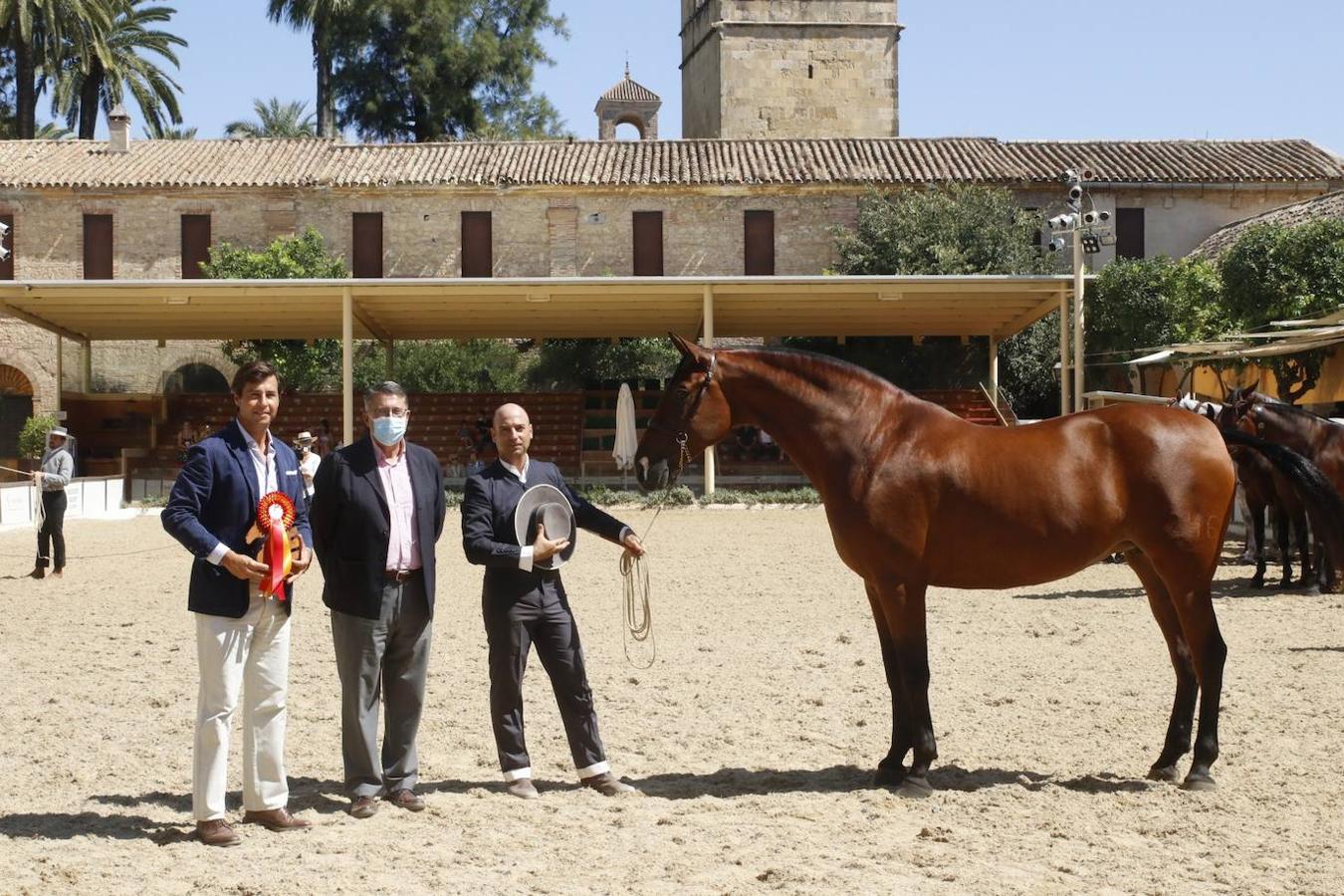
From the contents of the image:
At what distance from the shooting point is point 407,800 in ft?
17.9

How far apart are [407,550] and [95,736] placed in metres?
2.36

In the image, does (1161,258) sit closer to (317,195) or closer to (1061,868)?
(317,195)

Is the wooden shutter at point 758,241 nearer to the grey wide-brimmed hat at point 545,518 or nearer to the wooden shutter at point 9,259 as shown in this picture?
the wooden shutter at point 9,259

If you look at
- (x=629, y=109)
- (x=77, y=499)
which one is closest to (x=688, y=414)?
(x=77, y=499)

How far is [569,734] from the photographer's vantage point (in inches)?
227

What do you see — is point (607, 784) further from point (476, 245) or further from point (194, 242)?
point (194, 242)

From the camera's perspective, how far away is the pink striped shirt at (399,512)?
5.46 meters

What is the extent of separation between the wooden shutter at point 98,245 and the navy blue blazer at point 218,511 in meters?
34.6

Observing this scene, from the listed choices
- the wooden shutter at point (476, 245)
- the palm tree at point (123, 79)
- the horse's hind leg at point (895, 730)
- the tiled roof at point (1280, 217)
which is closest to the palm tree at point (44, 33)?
the palm tree at point (123, 79)

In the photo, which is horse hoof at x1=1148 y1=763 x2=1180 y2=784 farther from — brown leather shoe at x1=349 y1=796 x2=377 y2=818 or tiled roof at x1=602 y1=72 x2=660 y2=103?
tiled roof at x1=602 y1=72 x2=660 y2=103

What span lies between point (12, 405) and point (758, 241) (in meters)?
20.2

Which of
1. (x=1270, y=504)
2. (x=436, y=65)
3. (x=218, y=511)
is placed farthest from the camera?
(x=436, y=65)

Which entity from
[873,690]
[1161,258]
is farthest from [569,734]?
[1161,258]

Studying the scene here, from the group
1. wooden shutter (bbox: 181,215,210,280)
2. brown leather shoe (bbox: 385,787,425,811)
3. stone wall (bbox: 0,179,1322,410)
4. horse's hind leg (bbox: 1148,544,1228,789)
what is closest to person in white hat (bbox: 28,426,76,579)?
brown leather shoe (bbox: 385,787,425,811)
